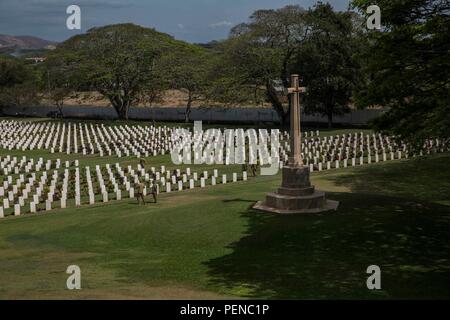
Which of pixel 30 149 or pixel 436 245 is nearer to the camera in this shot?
pixel 436 245

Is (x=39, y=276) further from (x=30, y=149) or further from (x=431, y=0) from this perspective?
(x=30, y=149)

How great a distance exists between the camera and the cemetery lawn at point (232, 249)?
10352 mm

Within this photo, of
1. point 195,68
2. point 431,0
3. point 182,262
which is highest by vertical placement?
point 195,68

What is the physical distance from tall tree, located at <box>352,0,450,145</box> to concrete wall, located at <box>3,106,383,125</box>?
35.3m

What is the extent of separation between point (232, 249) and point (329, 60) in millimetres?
35105

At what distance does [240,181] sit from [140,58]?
4107 cm

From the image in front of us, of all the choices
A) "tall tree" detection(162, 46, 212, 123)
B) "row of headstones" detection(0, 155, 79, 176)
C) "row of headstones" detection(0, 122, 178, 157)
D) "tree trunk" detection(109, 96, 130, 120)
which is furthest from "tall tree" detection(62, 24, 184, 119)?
"row of headstones" detection(0, 155, 79, 176)

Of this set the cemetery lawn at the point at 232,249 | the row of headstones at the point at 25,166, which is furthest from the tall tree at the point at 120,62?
the cemetery lawn at the point at 232,249

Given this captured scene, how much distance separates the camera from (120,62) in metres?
63.3

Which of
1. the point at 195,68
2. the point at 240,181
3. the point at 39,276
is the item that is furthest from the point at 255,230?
the point at 195,68

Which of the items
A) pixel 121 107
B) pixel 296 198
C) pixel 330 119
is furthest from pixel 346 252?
pixel 121 107

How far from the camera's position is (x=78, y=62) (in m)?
68.3

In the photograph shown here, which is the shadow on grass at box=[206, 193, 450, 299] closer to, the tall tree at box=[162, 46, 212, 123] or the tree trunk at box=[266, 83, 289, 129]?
the tree trunk at box=[266, 83, 289, 129]

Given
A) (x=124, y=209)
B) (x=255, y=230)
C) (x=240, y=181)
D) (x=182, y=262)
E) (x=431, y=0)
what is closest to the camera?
(x=182, y=262)
